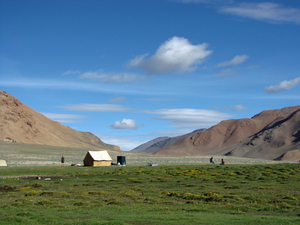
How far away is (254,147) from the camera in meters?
147

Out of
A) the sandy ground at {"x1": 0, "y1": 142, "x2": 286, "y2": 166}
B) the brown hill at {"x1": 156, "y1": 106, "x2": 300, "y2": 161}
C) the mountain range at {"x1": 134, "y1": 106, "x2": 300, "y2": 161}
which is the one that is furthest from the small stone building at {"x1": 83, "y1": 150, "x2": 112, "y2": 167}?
the brown hill at {"x1": 156, "y1": 106, "x2": 300, "y2": 161}

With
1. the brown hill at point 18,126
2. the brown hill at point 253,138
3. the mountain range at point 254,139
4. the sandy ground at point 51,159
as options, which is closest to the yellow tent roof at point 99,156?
the sandy ground at point 51,159

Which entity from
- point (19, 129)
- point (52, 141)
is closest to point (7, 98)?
point (19, 129)

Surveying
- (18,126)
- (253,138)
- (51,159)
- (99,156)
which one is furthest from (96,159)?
(253,138)

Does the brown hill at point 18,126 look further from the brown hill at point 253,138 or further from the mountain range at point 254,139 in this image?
the brown hill at point 253,138

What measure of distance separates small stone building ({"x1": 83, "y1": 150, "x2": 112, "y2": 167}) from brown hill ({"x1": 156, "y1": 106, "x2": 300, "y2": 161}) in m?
91.0

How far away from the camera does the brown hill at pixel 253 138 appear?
456ft

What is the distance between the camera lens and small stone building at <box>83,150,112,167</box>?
146ft

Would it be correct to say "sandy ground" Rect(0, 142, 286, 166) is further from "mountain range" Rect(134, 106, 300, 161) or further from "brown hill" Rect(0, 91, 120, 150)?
"mountain range" Rect(134, 106, 300, 161)

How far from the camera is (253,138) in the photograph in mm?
156500

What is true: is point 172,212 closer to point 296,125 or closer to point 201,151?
point 296,125

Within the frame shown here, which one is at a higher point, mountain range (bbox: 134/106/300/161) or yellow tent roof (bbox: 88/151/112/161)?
mountain range (bbox: 134/106/300/161)

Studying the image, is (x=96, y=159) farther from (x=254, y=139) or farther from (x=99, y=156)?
(x=254, y=139)

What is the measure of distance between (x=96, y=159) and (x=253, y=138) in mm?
126522
